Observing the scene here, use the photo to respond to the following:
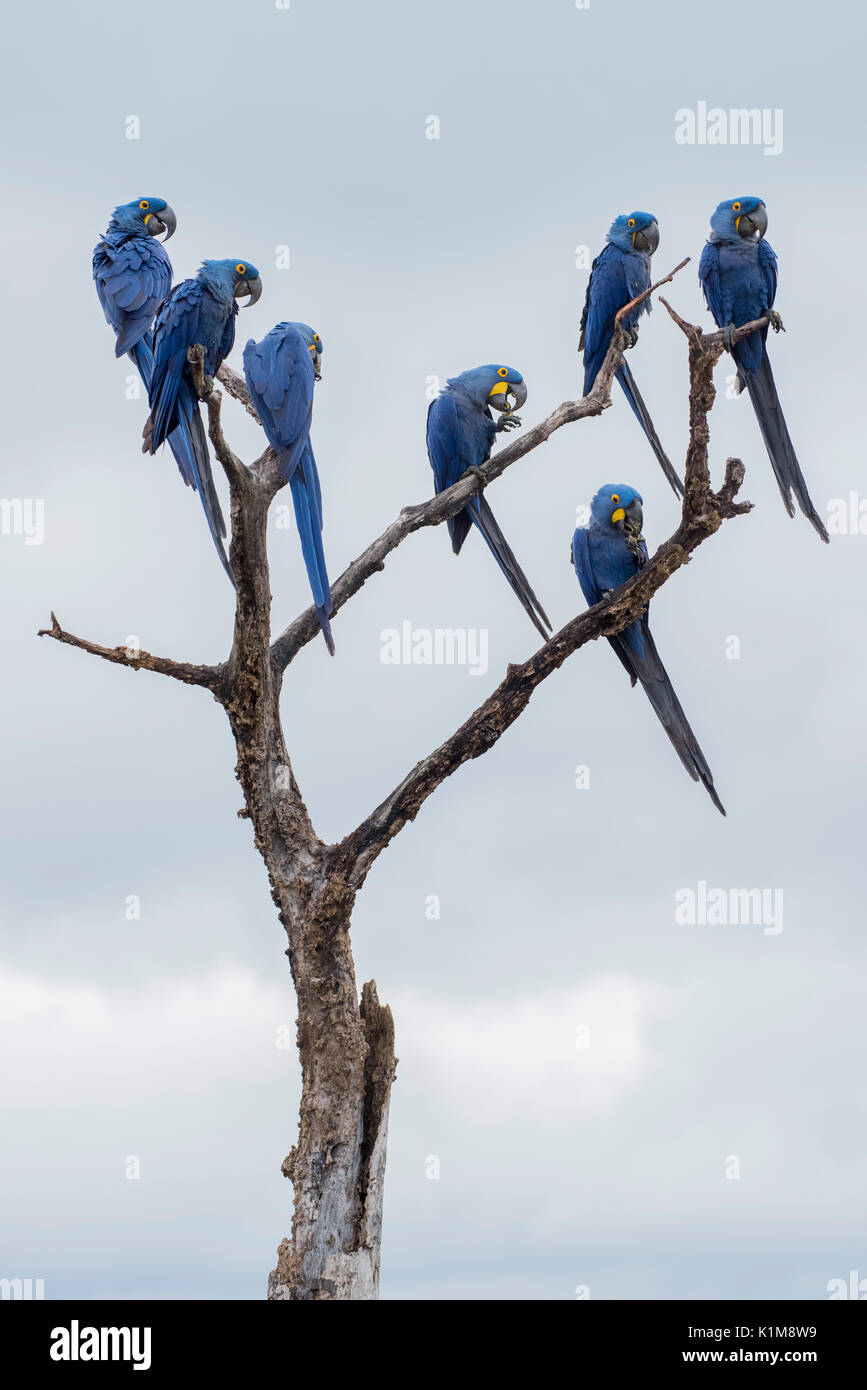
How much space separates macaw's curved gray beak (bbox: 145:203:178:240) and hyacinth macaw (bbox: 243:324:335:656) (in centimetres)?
152

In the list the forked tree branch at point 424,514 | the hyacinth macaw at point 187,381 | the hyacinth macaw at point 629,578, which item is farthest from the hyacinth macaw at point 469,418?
the hyacinth macaw at point 187,381

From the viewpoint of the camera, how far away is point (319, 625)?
18.5 ft

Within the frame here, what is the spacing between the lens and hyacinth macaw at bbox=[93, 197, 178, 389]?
5988mm

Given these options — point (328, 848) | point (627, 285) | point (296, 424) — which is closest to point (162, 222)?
point (296, 424)

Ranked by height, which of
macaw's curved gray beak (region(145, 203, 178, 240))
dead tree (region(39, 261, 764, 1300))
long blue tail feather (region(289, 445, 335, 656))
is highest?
macaw's curved gray beak (region(145, 203, 178, 240))

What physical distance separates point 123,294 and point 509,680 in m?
2.97

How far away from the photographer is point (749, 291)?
591cm

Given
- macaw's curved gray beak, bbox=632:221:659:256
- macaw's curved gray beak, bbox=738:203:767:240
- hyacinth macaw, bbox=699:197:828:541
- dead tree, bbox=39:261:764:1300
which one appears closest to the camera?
dead tree, bbox=39:261:764:1300

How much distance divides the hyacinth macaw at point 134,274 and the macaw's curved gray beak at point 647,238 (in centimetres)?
258

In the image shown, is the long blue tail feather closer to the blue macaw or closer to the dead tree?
the dead tree

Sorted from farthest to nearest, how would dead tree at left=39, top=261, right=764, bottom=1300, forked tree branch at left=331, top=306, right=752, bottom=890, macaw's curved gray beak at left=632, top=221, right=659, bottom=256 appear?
1. macaw's curved gray beak at left=632, top=221, right=659, bottom=256
2. forked tree branch at left=331, top=306, right=752, bottom=890
3. dead tree at left=39, top=261, right=764, bottom=1300

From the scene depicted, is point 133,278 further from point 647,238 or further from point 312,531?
point 647,238

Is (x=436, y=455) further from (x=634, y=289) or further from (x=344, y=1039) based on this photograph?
(x=344, y=1039)

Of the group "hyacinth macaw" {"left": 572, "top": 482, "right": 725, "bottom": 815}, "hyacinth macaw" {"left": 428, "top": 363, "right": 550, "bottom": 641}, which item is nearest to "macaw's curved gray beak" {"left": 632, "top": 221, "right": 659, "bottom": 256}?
"hyacinth macaw" {"left": 428, "top": 363, "right": 550, "bottom": 641}
